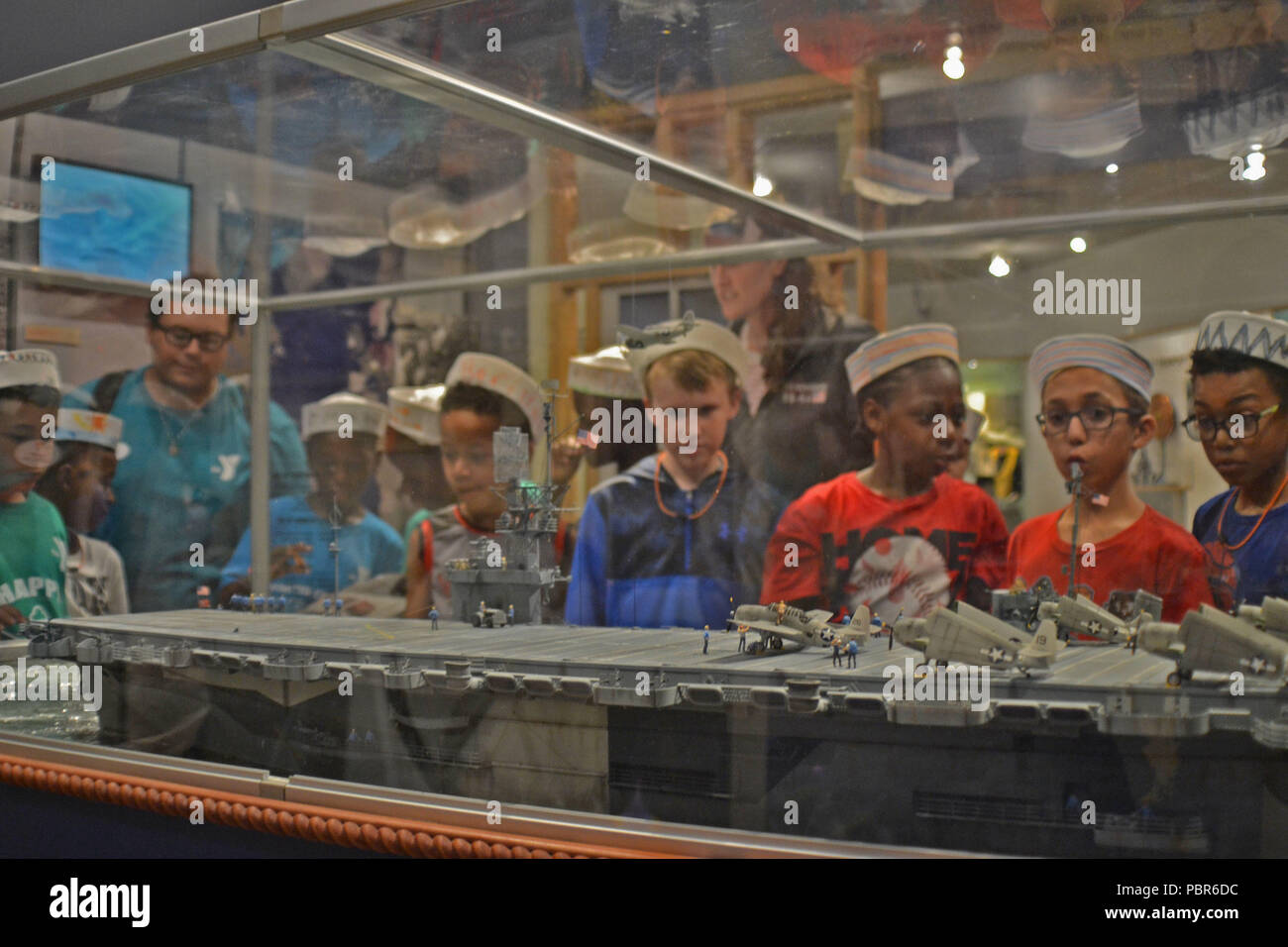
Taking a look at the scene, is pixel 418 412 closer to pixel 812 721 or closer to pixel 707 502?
pixel 707 502

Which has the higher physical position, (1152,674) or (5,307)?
(5,307)

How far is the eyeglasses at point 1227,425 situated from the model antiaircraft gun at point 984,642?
5.93 ft

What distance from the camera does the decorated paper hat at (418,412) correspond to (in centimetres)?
829

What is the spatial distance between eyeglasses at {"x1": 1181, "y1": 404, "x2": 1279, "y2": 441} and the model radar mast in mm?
3800

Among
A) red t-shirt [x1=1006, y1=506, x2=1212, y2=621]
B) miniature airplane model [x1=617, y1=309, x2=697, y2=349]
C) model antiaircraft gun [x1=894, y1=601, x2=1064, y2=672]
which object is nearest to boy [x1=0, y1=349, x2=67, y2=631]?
miniature airplane model [x1=617, y1=309, x2=697, y2=349]

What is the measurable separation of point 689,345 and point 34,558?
4580 mm

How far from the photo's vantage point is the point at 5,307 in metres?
7.12

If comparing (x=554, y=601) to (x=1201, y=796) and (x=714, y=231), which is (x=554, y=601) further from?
(x=1201, y=796)

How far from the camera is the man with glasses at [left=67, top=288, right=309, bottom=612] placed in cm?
813

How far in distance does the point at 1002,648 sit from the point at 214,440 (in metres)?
6.35

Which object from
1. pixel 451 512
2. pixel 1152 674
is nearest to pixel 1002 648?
pixel 1152 674

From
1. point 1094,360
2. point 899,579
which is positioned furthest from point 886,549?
point 1094,360

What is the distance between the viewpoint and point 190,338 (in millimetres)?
8531
